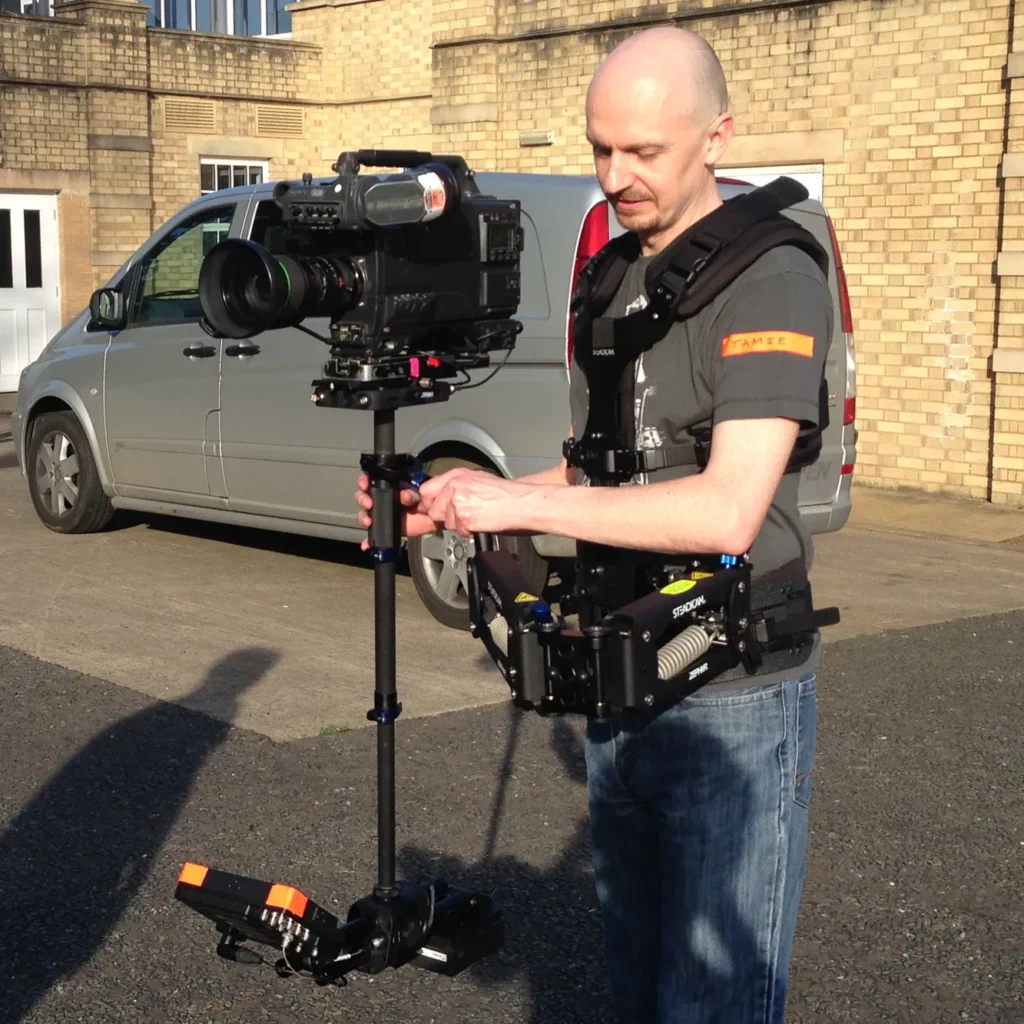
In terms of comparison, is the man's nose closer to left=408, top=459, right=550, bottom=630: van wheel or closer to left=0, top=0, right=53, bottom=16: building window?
left=408, top=459, right=550, bottom=630: van wheel

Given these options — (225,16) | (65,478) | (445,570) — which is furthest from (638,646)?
(225,16)

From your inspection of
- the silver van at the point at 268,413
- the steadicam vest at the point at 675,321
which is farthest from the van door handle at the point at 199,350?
the steadicam vest at the point at 675,321

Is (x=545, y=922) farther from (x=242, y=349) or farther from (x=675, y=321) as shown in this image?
(x=242, y=349)

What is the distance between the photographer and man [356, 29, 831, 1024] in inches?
92.1

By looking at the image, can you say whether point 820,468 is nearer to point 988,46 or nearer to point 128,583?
point 128,583

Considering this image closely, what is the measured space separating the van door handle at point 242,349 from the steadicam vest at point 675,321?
4.85m

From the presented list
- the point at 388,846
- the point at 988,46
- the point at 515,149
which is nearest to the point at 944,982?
the point at 388,846

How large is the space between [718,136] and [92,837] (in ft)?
11.1

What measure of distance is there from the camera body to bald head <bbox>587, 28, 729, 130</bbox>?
1.62 feet

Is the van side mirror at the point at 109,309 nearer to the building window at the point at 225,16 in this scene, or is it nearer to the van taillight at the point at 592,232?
the van taillight at the point at 592,232

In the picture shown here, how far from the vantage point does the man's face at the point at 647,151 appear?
2395 millimetres

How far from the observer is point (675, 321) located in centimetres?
247

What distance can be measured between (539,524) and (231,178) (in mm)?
19049

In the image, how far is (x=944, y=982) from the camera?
13.5 feet
